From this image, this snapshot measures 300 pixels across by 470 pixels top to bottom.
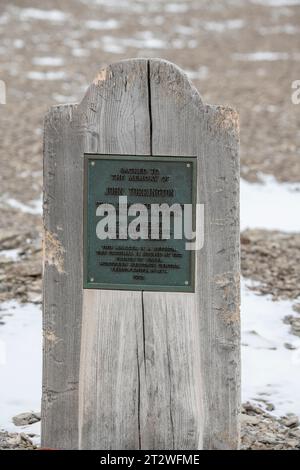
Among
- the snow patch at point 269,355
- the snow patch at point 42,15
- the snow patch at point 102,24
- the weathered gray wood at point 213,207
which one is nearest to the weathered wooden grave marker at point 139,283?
the weathered gray wood at point 213,207

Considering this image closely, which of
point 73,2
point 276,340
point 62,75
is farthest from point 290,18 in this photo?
point 276,340

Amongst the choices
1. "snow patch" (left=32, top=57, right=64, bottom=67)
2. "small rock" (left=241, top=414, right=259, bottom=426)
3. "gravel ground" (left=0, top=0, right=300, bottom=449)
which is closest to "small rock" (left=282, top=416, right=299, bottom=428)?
"gravel ground" (left=0, top=0, right=300, bottom=449)

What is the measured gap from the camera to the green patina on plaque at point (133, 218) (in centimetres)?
366

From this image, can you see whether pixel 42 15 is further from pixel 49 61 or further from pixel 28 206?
pixel 28 206

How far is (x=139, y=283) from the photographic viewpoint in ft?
12.3

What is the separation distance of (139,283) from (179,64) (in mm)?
12984

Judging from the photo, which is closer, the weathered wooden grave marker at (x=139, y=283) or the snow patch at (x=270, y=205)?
the weathered wooden grave marker at (x=139, y=283)

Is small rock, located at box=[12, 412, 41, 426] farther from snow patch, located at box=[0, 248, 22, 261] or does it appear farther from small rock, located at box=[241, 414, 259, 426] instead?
snow patch, located at box=[0, 248, 22, 261]

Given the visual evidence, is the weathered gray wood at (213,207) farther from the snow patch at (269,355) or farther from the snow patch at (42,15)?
Result: the snow patch at (42,15)

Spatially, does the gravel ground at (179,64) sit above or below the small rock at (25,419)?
above

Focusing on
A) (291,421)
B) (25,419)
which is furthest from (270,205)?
(25,419)

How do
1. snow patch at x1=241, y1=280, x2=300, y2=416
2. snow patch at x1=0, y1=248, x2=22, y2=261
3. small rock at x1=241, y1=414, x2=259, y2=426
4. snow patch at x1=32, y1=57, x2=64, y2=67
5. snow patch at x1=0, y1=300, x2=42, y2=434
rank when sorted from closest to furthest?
small rock at x1=241, y1=414, x2=259, y2=426 → snow patch at x1=0, y1=300, x2=42, y2=434 → snow patch at x1=241, y1=280, x2=300, y2=416 → snow patch at x1=0, y1=248, x2=22, y2=261 → snow patch at x1=32, y1=57, x2=64, y2=67

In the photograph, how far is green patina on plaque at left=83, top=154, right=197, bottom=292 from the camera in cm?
366

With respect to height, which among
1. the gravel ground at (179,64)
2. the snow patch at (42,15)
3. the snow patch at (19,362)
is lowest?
the snow patch at (19,362)
